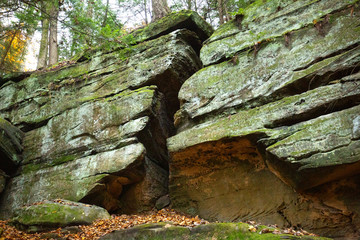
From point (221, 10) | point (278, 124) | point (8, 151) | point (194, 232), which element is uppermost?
point (221, 10)

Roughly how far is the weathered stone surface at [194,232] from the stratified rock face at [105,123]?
2816 mm

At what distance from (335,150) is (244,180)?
7.88 feet

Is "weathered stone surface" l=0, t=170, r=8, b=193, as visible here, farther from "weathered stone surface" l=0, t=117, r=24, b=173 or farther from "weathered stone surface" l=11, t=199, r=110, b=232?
"weathered stone surface" l=11, t=199, r=110, b=232

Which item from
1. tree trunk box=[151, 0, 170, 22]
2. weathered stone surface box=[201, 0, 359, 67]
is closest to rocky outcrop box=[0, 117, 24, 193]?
weathered stone surface box=[201, 0, 359, 67]

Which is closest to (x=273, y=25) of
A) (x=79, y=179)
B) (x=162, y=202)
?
(x=162, y=202)

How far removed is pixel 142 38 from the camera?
36.2ft

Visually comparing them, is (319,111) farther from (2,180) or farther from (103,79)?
(2,180)

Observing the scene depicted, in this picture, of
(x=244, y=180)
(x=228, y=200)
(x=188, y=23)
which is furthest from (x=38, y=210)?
(x=188, y=23)

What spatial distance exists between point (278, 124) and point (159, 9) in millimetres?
8756

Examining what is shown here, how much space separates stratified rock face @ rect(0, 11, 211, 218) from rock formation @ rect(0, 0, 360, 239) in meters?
0.04

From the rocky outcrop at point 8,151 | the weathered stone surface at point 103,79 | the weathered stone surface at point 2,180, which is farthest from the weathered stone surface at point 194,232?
the rocky outcrop at point 8,151

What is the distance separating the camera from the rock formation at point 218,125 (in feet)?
18.8

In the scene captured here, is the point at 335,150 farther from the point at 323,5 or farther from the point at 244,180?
the point at 323,5

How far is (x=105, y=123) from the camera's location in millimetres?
9008
